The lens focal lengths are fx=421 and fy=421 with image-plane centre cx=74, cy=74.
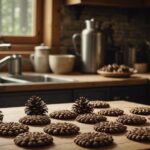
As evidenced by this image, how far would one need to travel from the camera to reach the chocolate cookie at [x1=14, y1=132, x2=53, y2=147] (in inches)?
48.5

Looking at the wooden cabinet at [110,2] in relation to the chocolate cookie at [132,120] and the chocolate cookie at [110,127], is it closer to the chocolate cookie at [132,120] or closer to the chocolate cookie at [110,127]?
the chocolate cookie at [132,120]

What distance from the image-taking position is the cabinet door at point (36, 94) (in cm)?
283

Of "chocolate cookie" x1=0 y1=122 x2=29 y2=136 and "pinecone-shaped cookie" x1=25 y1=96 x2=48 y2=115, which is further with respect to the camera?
"pinecone-shaped cookie" x1=25 y1=96 x2=48 y2=115

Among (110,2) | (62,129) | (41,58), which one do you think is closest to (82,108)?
(62,129)

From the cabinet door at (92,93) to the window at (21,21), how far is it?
1.04 meters

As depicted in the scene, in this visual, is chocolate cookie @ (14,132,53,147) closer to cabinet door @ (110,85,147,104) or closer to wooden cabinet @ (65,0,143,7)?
cabinet door @ (110,85,147,104)

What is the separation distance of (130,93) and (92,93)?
1.22ft

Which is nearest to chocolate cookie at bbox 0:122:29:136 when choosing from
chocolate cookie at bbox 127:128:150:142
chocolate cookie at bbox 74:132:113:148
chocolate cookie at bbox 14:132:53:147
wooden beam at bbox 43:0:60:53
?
chocolate cookie at bbox 14:132:53:147

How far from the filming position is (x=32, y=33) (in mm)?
4023

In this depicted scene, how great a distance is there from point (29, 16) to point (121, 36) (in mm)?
977

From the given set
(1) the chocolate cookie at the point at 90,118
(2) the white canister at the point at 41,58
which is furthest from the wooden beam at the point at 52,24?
(1) the chocolate cookie at the point at 90,118

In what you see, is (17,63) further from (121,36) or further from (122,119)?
(122,119)

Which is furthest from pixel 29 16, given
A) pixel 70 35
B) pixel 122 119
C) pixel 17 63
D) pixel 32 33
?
pixel 122 119

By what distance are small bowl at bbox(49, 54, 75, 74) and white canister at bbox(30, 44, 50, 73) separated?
0.30ft
